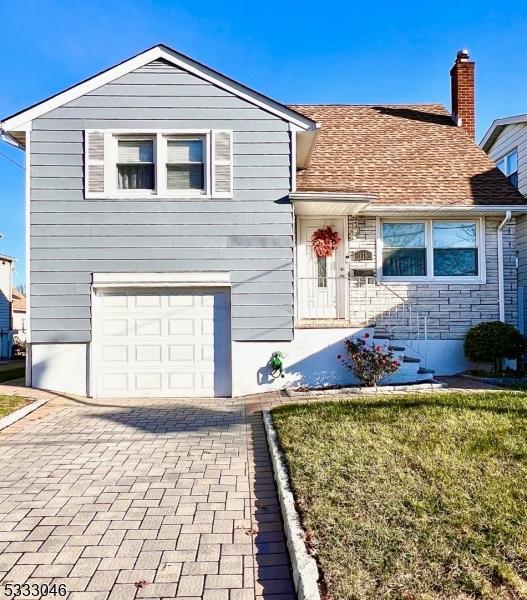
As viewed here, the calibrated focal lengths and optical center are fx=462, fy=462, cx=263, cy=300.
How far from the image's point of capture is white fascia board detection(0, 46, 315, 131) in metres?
9.03

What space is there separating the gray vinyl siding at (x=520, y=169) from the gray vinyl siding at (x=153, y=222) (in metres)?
5.98

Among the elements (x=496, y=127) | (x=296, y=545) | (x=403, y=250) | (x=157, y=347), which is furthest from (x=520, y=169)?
(x=296, y=545)

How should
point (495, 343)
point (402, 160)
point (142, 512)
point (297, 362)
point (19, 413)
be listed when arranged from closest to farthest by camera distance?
point (142, 512)
point (19, 413)
point (297, 362)
point (495, 343)
point (402, 160)

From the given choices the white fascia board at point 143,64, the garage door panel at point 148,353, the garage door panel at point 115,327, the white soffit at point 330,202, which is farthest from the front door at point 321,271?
the garage door panel at point 115,327

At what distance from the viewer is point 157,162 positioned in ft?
29.7

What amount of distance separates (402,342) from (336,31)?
835 centimetres

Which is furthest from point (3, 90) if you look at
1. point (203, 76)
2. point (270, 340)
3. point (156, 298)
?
point (270, 340)

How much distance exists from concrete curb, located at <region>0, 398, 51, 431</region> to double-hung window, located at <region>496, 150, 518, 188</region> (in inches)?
493

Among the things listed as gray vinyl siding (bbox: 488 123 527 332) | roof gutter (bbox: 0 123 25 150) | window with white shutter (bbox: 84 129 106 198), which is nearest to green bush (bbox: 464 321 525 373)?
gray vinyl siding (bbox: 488 123 527 332)

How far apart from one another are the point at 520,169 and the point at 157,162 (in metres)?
9.32

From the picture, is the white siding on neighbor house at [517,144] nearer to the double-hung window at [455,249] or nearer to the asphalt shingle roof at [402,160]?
the asphalt shingle roof at [402,160]

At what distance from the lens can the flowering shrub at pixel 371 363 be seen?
8625mm

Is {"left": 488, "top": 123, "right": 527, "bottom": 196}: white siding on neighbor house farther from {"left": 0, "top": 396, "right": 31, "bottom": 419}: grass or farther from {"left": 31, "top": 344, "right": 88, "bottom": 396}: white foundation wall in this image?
{"left": 0, "top": 396, "right": 31, "bottom": 419}: grass

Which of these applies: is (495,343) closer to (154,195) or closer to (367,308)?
(367,308)
